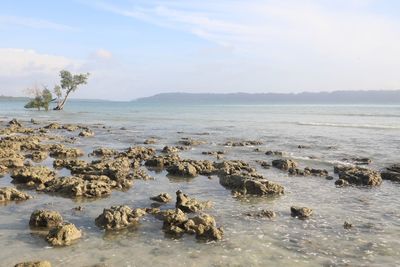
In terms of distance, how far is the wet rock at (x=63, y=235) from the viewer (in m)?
12.3

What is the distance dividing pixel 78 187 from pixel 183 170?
6.38 metres

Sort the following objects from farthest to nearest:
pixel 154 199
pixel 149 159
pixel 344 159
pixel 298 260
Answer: pixel 344 159
pixel 149 159
pixel 154 199
pixel 298 260

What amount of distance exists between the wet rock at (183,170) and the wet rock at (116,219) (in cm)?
843

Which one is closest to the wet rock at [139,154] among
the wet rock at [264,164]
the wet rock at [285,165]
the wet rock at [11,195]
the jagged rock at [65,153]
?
the jagged rock at [65,153]

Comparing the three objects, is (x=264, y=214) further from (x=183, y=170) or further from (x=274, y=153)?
(x=274, y=153)

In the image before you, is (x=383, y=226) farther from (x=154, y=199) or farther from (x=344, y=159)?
(x=344, y=159)

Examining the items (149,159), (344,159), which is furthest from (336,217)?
(344,159)

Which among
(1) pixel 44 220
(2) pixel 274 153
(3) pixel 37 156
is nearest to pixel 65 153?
(3) pixel 37 156

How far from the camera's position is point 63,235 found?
12.5 metres

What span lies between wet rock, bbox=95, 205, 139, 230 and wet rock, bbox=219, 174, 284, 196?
598cm

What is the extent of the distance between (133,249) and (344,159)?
70.2 ft

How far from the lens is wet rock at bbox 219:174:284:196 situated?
61.3ft

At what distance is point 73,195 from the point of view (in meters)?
17.8

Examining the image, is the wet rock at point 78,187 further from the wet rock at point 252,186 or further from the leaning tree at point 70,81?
the leaning tree at point 70,81
